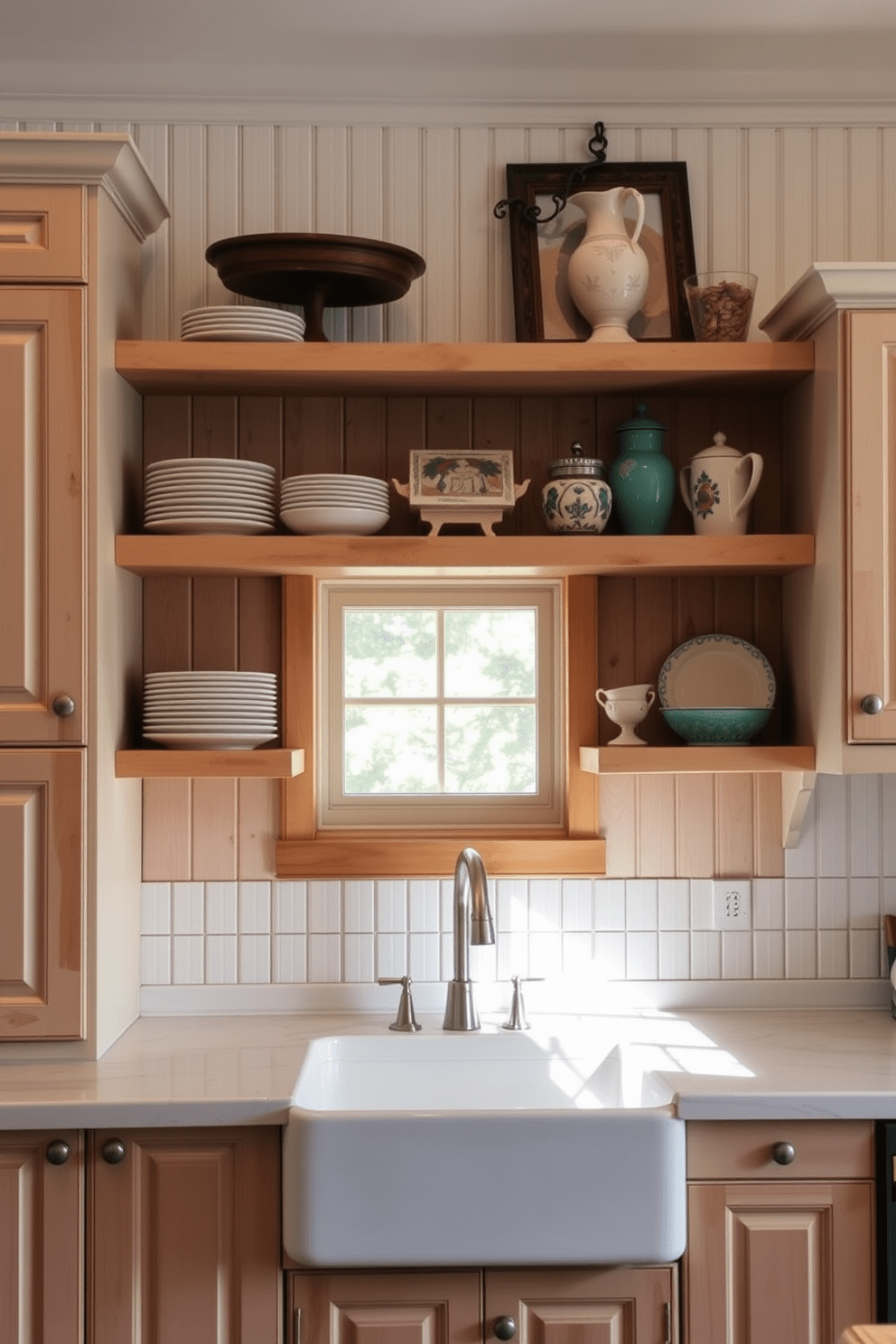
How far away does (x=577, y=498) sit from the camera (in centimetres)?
231

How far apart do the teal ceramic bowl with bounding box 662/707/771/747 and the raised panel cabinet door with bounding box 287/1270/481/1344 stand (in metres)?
1.00

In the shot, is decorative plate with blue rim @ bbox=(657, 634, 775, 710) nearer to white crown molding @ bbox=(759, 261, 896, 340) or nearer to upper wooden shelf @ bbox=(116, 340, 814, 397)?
upper wooden shelf @ bbox=(116, 340, 814, 397)

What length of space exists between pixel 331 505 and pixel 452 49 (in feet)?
3.12

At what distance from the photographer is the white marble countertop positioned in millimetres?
1888

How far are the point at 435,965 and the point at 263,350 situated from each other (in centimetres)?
121

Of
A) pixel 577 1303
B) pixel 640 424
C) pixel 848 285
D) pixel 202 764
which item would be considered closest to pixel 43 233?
pixel 202 764

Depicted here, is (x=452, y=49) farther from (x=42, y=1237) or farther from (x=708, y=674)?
(x=42, y=1237)

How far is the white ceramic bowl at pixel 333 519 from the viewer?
2.25 meters

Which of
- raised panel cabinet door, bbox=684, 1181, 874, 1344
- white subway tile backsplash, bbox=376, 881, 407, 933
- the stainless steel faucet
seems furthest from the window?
raised panel cabinet door, bbox=684, 1181, 874, 1344

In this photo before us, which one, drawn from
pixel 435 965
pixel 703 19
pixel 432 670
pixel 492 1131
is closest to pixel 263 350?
pixel 432 670

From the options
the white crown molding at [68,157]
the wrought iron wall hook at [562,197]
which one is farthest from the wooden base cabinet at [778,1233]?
the white crown molding at [68,157]

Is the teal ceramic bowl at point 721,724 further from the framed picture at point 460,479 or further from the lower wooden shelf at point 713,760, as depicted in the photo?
the framed picture at point 460,479

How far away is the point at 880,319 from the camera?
2152mm

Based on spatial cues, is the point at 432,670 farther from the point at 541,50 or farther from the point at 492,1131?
the point at 541,50
